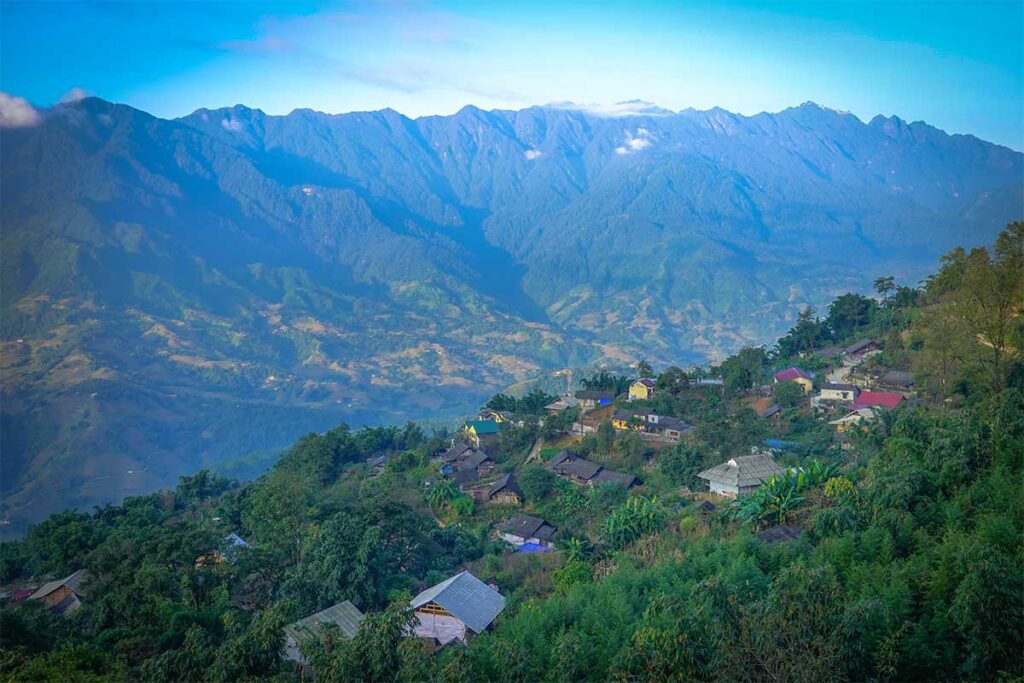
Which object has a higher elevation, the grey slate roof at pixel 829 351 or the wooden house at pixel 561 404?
the grey slate roof at pixel 829 351

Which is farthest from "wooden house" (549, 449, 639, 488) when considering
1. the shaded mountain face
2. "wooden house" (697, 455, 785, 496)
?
the shaded mountain face

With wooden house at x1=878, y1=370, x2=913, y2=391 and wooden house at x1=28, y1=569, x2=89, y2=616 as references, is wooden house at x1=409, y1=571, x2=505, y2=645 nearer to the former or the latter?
wooden house at x1=28, y1=569, x2=89, y2=616

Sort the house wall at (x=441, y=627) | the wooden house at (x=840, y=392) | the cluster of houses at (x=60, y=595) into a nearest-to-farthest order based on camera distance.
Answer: the house wall at (x=441, y=627), the cluster of houses at (x=60, y=595), the wooden house at (x=840, y=392)

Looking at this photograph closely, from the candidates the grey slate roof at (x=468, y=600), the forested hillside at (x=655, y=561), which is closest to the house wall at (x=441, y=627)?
the grey slate roof at (x=468, y=600)

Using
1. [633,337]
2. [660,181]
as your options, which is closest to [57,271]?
[633,337]

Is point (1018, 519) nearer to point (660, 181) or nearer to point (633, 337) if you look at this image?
point (633, 337)

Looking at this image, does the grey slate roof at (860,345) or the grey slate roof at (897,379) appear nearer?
the grey slate roof at (897,379)

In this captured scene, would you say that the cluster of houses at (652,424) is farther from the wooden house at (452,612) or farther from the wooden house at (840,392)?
the wooden house at (452,612)
